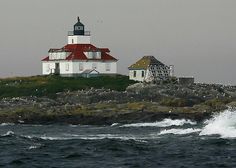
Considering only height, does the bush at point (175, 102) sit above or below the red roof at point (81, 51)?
below

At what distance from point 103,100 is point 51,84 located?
704 inches

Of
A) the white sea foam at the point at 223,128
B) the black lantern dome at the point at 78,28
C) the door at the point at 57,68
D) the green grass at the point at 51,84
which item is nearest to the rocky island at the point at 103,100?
the green grass at the point at 51,84

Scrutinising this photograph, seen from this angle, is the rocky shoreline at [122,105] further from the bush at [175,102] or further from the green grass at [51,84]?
the green grass at [51,84]

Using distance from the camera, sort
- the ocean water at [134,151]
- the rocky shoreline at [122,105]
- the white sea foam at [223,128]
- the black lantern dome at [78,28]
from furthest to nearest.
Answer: the black lantern dome at [78,28] → the rocky shoreline at [122,105] → the white sea foam at [223,128] → the ocean water at [134,151]

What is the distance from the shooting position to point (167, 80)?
128 metres

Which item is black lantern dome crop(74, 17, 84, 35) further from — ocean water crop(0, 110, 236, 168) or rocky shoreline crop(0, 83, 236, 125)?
ocean water crop(0, 110, 236, 168)

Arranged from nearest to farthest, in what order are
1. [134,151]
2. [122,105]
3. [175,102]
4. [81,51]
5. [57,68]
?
[134,151] → [122,105] → [175,102] → [81,51] → [57,68]

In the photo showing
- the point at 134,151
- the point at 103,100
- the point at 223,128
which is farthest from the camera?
the point at 103,100

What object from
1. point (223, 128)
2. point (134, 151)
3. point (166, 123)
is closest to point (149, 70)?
point (166, 123)

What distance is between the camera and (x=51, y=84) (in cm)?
12538

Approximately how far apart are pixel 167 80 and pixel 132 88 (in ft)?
35.2

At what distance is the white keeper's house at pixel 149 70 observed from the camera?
136 m

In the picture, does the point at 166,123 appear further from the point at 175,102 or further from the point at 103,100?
the point at 103,100

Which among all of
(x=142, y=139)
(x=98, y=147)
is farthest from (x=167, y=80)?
(x=98, y=147)
